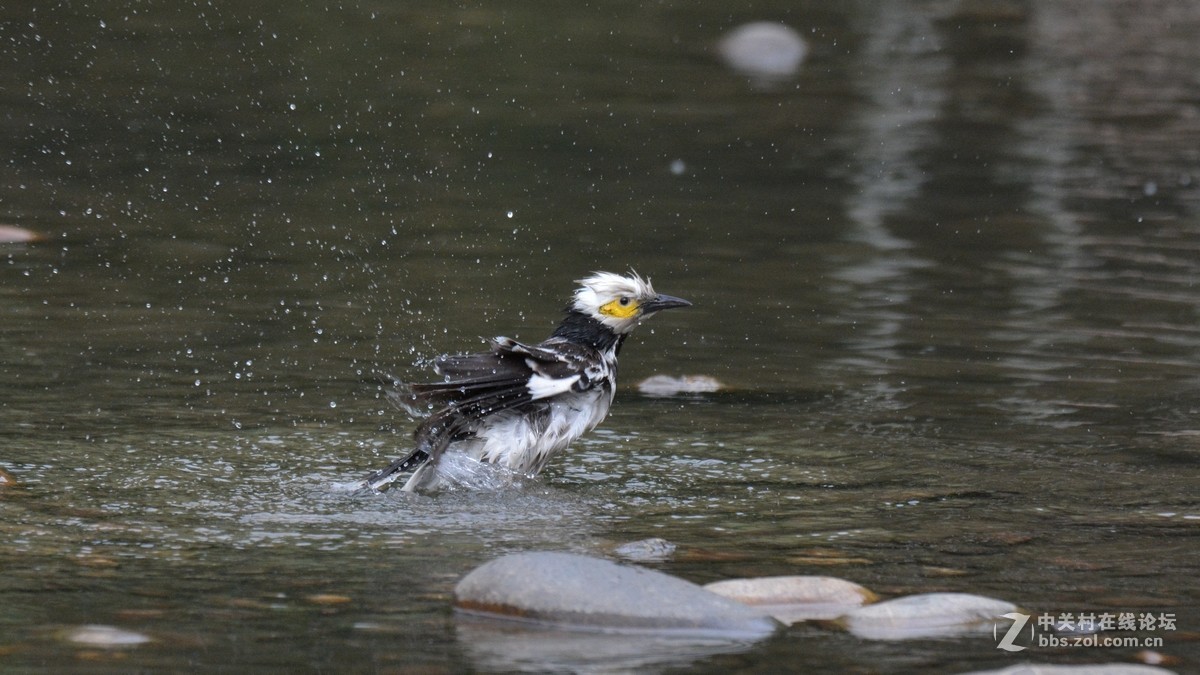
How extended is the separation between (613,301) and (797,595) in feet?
8.77

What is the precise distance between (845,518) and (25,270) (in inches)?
241

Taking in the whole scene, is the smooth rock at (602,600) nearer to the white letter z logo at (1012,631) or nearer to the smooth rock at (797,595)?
the smooth rock at (797,595)

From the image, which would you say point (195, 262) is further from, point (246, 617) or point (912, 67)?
point (912, 67)

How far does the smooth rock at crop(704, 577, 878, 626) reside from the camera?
516cm

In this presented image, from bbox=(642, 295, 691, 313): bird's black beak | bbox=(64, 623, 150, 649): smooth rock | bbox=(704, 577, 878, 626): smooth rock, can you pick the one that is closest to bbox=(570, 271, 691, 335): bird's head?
bbox=(642, 295, 691, 313): bird's black beak

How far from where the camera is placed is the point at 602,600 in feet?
16.4

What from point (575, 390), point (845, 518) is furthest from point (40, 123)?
point (845, 518)

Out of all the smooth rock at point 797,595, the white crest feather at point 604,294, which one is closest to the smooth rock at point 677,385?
the white crest feather at point 604,294

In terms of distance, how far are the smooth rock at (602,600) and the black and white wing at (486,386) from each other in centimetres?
200

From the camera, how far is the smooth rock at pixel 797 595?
16.9ft

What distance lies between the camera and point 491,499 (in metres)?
6.94

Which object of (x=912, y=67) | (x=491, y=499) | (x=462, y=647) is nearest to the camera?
(x=462, y=647)

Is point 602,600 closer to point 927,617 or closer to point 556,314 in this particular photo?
point 927,617

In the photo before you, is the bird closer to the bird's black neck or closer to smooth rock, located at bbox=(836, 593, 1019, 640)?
the bird's black neck
